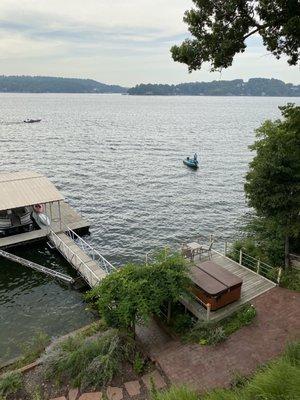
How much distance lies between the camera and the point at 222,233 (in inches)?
1303

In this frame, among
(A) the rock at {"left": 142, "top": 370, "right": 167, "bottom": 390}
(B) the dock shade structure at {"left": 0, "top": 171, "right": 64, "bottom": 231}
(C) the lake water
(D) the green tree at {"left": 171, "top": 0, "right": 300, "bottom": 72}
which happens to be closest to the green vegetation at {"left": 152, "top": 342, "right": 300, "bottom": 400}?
(A) the rock at {"left": 142, "top": 370, "right": 167, "bottom": 390}

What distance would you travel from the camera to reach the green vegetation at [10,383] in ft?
43.9

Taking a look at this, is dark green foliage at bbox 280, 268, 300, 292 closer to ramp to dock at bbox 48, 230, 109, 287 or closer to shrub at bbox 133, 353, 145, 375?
shrub at bbox 133, 353, 145, 375

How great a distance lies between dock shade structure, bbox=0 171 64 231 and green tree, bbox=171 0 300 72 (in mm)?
18331

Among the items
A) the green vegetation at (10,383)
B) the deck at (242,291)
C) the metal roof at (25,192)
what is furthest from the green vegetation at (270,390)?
the metal roof at (25,192)

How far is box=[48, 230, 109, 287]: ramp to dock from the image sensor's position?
73.8 ft

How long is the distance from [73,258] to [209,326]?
12343mm

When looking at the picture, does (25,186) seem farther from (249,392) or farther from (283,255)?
(249,392)

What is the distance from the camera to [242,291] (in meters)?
18.2

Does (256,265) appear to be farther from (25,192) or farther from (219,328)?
(25,192)

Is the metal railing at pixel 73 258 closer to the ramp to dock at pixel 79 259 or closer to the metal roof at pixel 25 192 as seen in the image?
the ramp to dock at pixel 79 259

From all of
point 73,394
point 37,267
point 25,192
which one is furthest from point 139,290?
point 25,192

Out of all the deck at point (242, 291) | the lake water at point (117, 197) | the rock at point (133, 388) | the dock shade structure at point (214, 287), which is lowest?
the lake water at point (117, 197)

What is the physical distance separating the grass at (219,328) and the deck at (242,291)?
325 millimetres
